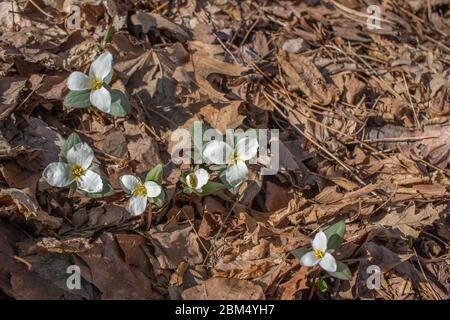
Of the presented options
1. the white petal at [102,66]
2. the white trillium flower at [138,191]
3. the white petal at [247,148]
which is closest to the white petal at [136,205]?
the white trillium flower at [138,191]

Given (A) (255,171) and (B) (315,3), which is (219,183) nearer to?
(A) (255,171)

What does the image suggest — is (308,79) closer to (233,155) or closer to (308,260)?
(233,155)

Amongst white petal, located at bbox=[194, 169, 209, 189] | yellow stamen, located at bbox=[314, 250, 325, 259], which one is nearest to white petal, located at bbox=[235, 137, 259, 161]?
white petal, located at bbox=[194, 169, 209, 189]

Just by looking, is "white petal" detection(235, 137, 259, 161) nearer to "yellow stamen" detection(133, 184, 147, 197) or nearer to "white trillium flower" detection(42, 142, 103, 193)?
"yellow stamen" detection(133, 184, 147, 197)
